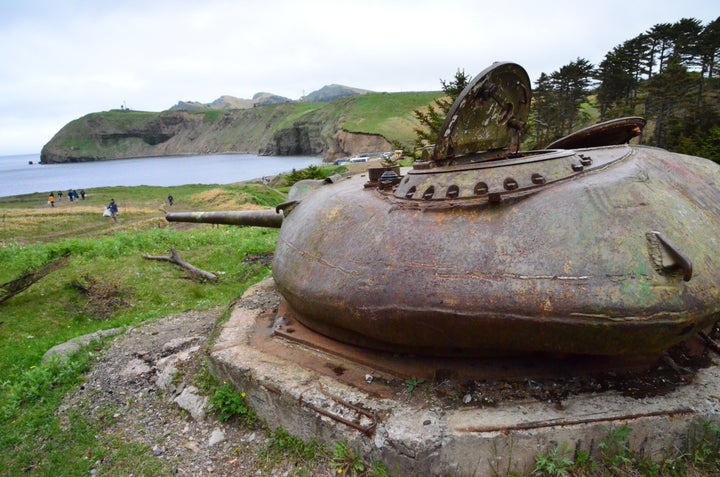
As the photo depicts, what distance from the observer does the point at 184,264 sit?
9.91m

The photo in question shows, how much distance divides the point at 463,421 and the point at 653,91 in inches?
874

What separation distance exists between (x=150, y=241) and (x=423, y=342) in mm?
10712

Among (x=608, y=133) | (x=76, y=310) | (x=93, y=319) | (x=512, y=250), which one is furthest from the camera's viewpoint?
(x=76, y=310)

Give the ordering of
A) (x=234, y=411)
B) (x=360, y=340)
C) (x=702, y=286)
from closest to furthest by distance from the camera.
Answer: (x=702, y=286) < (x=360, y=340) < (x=234, y=411)

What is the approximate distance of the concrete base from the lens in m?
2.54

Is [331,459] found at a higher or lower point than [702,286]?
lower

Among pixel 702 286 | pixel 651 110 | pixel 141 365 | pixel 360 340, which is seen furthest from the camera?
pixel 651 110

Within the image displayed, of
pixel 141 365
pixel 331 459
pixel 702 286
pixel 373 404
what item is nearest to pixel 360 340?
pixel 373 404

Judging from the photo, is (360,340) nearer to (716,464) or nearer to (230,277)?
(716,464)

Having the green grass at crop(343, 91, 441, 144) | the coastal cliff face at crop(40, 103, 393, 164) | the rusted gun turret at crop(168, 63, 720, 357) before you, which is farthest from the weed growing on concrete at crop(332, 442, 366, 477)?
the coastal cliff face at crop(40, 103, 393, 164)

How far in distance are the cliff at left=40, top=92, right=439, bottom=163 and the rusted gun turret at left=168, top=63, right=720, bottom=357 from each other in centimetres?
7352

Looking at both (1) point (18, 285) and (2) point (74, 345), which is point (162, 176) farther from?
(2) point (74, 345)

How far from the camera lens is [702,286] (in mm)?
2328

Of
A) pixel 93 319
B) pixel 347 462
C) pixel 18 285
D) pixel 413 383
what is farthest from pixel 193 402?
pixel 18 285
